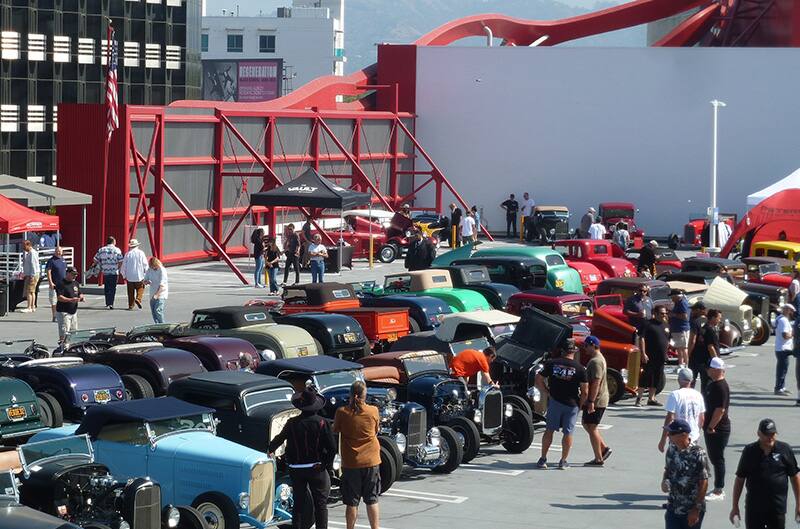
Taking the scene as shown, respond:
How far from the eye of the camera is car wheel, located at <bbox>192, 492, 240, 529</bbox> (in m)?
12.2

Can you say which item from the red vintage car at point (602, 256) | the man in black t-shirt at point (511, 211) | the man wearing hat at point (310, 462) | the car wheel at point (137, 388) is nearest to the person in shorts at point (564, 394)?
the man wearing hat at point (310, 462)

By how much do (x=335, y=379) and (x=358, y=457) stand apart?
3262 millimetres

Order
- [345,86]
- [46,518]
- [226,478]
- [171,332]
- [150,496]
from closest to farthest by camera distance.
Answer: [46,518], [150,496], [226,478], [171,332], [345,86]

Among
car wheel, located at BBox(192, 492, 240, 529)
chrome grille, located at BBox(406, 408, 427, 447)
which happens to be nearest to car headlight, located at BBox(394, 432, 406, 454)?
chrome grille, located at BBox(406, 408, 427, 447)

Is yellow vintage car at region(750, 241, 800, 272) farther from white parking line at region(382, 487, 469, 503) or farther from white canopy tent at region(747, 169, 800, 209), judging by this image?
white parking line at region(382, 487, 469, 503)

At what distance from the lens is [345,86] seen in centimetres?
4966

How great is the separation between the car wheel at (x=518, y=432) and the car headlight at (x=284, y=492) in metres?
4.31

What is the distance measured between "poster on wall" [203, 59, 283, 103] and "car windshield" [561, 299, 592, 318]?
105 meters

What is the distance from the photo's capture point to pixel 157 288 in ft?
83.1

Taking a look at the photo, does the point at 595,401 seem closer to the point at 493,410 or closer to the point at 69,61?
the point at 493,410

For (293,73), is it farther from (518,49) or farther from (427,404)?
(427,404)

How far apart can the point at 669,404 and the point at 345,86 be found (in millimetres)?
36822

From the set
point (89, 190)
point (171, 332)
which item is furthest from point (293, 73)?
point (171, 332)

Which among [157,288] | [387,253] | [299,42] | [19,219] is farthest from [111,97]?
[299,42]
